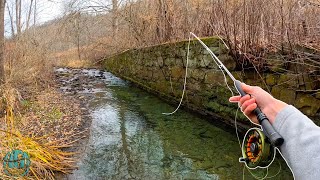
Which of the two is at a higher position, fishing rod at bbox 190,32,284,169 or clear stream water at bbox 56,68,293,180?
fishing rod at bbox 190,32,284,169

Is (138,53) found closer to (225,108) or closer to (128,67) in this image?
(128,67)

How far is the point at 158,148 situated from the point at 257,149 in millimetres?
3709

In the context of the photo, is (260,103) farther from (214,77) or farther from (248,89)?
(214,77)

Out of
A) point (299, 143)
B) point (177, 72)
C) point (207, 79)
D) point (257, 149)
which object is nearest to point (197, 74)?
point (207, 79)

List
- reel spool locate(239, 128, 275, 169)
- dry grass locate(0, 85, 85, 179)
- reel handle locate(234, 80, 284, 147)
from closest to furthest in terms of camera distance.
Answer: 1. reel handle locate(234, 80, 284, 147)
2. reel spool locate(239, 128, 275, 169)
3. dry grass locate(0, 85, 85, 179)

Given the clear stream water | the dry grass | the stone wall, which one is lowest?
the clear stream water

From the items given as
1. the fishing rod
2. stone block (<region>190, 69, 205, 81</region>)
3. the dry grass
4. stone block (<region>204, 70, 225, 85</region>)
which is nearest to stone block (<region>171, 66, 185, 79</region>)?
stone block (<region>190, 69, 205, 81</region>)

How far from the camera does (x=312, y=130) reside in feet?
3.33

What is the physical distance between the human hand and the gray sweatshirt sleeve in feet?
0.34

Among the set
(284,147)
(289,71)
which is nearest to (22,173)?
(284,147)

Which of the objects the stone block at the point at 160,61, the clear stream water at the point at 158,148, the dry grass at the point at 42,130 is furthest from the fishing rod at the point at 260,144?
the stone block at the point at 160,61

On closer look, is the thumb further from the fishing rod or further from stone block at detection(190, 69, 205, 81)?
stone block at detection(190, 69, 205, 81)

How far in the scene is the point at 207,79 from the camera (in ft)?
22.2

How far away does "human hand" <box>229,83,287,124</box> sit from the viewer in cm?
127
